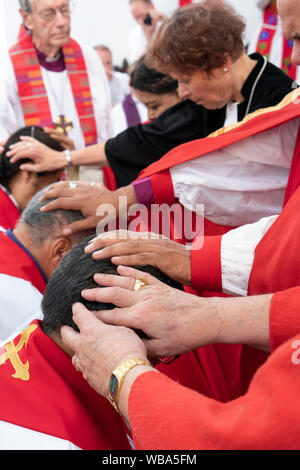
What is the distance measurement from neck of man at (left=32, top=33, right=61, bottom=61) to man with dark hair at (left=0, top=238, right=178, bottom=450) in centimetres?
289

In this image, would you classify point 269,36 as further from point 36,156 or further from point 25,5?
point 36,156

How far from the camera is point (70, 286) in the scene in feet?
4.75

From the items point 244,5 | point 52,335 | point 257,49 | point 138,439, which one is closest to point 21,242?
point 52,335

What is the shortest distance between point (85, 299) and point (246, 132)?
3.09 feet

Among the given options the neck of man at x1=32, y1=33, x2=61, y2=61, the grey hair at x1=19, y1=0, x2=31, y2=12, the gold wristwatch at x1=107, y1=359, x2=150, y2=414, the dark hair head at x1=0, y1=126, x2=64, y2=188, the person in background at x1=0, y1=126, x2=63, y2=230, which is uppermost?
A: the grey hair at x1=19, y1=0, x2=31, y2=12

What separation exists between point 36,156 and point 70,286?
1.59 metres

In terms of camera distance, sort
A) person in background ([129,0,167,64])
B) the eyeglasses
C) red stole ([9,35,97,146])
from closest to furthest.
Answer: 1. the eyeglasses
2. red stole ([9,35,97,146])
3. person in background ([129,0,167,64])

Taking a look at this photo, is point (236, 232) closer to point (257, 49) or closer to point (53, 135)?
point (53, 135)

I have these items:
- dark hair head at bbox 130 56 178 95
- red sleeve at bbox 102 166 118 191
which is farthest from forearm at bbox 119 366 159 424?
dark hair head at bbox 130 56 178 95

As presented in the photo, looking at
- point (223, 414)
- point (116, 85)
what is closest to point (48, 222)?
point (223, 414)

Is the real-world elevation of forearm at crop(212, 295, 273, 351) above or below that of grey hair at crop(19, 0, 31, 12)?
below

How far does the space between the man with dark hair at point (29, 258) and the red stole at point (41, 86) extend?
192 cm

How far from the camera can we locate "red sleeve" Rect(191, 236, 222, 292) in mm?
1699

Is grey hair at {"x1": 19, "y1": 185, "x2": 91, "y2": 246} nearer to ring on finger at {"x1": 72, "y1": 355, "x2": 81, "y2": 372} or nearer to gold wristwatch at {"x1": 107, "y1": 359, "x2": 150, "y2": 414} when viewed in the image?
ring on finger at {"x1": 72, "y1": 355, "x2": 81, "y2": 372}
